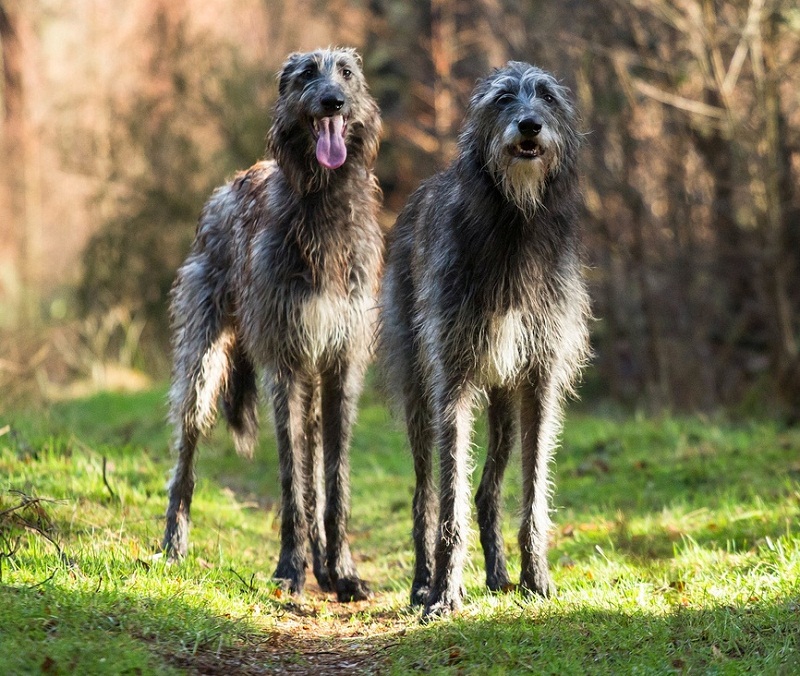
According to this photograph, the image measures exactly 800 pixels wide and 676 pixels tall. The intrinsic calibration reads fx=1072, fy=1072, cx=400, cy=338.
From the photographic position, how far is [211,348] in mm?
6703

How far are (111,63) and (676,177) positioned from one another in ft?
47.2

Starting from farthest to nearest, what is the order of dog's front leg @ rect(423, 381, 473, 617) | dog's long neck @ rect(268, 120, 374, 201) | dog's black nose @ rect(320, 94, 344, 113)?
dog's long neck @ rect(268, 120, 374, 201), dog's black nose @ rect(320, 94, 344, 113), dog's front leg @ rect(423, 381, 473, 617)

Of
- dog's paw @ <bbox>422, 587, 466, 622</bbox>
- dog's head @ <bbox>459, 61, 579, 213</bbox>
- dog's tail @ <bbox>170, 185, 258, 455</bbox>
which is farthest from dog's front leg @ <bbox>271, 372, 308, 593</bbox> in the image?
dog's head @ <bbox>459, 61, 579, 213</bbox>

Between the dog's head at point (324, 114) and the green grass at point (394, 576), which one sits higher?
the dog's head at point (324, 114)

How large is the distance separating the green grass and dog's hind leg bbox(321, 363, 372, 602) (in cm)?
26

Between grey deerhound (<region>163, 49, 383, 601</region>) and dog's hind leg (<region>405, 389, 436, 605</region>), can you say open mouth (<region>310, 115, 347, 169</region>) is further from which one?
dog's hind leg (<region>405, 389, 436, 605</region>)

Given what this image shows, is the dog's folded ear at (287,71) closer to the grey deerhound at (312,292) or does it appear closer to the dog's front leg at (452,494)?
the grey deerhound at (312,292)

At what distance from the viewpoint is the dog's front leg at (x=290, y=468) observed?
19.4 ft

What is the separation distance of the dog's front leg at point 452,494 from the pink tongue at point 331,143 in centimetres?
146

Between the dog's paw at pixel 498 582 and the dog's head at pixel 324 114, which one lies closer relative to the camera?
the dog's paw at pixel 498 582

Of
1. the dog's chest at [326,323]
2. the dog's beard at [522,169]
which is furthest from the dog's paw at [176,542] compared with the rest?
the dog's beard at [522,169]

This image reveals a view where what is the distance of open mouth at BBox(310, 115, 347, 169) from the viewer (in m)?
5.93

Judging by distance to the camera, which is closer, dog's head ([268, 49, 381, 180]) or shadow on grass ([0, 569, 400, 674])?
shadow on grass ([0, 569, 400, 674])

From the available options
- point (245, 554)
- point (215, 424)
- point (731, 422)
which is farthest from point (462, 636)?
point (731, 422)
